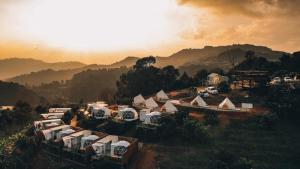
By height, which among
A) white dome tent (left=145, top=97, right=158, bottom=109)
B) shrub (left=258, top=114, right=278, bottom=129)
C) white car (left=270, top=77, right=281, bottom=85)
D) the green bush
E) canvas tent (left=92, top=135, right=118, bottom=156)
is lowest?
canvas tent (left=92, top=135, right=118, bottom=156)

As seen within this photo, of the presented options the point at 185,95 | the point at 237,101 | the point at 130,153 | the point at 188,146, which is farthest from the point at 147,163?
the point at 185,95

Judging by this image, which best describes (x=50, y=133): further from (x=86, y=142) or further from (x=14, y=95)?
(x=14, y=95)

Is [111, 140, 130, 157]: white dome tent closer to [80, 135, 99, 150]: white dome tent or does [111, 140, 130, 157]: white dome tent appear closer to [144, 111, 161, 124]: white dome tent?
[80, 135, 99, 150]: white dome tent

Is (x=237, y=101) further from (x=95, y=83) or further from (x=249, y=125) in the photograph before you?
(x=95, y=83)

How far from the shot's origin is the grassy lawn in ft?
104

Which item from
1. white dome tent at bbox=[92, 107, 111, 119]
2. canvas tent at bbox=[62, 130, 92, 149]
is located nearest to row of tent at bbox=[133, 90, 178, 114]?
white dome tent at bbox=[92, 107, 111, 119]

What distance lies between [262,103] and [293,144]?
13178mm

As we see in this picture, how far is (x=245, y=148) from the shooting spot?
3459 centimetres

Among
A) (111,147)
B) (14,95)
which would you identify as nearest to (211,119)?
(111,147)

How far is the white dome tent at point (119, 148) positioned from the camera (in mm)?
32781

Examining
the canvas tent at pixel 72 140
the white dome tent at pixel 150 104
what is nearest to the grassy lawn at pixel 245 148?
the canvas tent at pixel 72 140

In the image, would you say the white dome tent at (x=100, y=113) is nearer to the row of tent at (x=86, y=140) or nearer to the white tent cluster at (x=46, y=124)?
the row of tent at (x=86, y=140)

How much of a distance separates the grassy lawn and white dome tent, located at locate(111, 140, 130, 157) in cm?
361

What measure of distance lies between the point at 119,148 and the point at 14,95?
127 m
